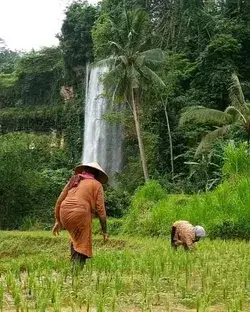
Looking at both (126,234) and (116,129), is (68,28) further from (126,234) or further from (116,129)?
(126,234)

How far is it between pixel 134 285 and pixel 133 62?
55.2 feet

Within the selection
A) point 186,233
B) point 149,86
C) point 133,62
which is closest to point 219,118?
point 133,62

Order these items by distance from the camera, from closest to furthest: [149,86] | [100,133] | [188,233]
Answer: [188,233], [149,86], [100,133]

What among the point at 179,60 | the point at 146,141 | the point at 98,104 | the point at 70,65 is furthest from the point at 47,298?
the point at 70,65

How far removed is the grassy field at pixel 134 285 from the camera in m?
3.75

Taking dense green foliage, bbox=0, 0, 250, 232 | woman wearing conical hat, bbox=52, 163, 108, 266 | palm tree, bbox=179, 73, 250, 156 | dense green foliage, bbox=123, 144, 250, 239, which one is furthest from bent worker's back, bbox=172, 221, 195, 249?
palm tree, bbox=179, 73, 250, 156

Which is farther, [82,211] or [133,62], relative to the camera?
[133,62]

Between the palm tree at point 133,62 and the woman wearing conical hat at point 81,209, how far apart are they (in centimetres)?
1451

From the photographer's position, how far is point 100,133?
27719mm

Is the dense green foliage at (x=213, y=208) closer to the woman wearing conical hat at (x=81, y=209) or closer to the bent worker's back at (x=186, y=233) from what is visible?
the bent worker's back at (x=186, y=233)

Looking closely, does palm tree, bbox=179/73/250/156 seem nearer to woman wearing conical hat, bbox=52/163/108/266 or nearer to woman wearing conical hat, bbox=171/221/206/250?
woman wearing conical hat, bbox=171/221/206/250

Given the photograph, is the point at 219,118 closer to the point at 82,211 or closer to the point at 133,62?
the point at 133,62

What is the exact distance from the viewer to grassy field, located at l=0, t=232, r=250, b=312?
3.75m

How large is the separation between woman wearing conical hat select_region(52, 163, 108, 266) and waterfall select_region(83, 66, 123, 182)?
1979 centimetres
